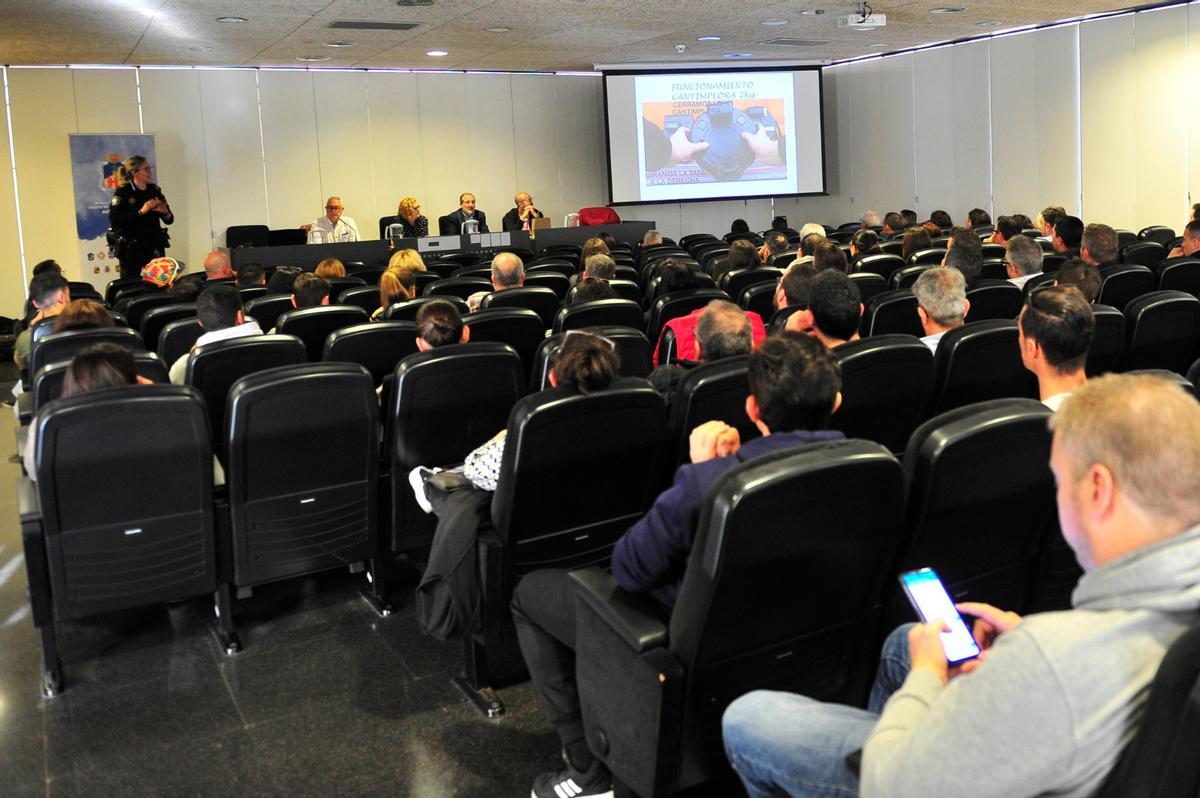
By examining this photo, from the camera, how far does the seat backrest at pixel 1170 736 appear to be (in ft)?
4.32

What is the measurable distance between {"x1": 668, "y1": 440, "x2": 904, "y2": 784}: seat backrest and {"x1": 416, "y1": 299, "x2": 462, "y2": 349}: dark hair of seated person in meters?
2.18

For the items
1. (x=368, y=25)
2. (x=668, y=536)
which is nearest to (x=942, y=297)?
(x=668, y=536)

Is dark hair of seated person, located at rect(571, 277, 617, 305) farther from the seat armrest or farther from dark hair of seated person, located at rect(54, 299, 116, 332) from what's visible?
the seat armrest

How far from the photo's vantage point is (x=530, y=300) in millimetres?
6125

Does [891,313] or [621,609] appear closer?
[621,609]

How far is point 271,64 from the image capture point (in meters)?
13.9

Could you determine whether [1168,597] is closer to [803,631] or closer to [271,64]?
[803,631]

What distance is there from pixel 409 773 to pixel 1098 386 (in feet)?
6.95

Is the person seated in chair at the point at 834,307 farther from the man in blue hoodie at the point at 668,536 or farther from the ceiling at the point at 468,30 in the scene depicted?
the ceiling at the point at 468,30

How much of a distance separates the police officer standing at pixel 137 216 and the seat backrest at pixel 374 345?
779 cm

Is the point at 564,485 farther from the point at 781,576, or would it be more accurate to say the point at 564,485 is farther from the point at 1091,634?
the point at 1091,634

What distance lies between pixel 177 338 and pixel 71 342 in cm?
69

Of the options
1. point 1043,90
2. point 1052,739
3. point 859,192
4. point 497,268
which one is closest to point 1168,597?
point 1052,739

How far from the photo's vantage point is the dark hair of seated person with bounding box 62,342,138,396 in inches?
138
